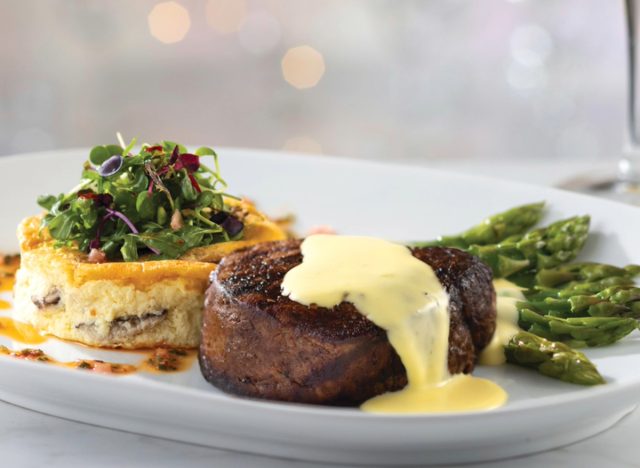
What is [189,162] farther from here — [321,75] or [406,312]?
[321,75]

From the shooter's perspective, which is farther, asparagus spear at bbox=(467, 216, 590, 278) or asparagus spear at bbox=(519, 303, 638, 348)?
asparagus spear at bbox=(467, 216, 590, 278)

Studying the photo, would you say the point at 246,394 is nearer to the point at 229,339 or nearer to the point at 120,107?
the point at 229,339

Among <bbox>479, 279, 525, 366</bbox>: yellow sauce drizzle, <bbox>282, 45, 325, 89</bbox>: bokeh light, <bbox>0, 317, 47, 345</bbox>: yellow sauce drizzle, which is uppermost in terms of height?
<bbox>282, 45, 325, 89</bbox>: bokeh light

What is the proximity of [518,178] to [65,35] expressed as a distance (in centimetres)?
484

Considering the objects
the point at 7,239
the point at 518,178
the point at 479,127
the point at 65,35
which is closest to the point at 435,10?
the point at 479,127

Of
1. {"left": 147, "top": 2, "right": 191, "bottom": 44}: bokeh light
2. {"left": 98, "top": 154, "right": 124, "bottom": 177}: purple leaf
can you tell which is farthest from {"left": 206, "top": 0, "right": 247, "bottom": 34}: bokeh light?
{"left": 98, "top": 154, "right": 124, "bottom": 177}: purple leaf

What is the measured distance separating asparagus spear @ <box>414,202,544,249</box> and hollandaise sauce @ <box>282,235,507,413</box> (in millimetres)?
1226

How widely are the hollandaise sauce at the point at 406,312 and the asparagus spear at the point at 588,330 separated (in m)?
0.46

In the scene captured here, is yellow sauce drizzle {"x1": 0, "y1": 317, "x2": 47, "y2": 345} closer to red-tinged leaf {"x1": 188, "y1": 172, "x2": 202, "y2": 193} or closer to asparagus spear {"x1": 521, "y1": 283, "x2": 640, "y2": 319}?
red-tinged leaf {"x1": 188, "y1": 172, "x2": 202, "y2": 193}

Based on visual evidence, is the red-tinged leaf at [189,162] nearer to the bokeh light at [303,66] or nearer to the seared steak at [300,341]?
the seared steak at [300,341]

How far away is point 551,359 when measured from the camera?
329 centimetres

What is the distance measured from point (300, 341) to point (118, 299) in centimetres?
108

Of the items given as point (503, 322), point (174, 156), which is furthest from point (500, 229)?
point (174, 156)

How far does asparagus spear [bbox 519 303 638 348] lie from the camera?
351cm
